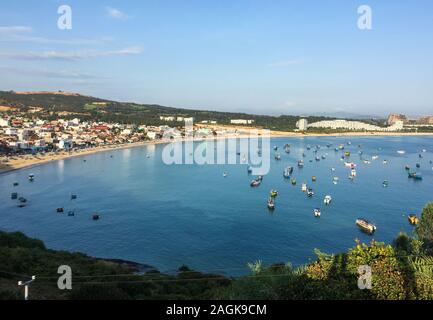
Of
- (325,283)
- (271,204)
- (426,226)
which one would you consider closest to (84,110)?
(271,204)

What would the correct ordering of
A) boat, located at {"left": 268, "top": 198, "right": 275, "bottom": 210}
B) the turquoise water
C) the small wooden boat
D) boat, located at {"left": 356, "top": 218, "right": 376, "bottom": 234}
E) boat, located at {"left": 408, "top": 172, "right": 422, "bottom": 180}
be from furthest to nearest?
boat, located at {"left": 408, "top": 172, "right": 422, "bottom": 180} → the small wooden boat → boat, located at {"left": 268, "top": 198, "right": 275, "bottom": 210} → boat, located at {"left": 356, "top": 218, "right": 376, "bottom": 234} → the turquoise water

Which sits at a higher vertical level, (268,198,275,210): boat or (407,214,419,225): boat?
(268,198,275,210): boat

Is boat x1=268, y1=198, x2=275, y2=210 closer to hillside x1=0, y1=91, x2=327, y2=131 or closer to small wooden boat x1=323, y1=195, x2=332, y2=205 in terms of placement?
small wooden boat x1=323, y1=195, x2=332, y2=205

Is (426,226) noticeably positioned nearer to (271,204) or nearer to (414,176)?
(271,204)

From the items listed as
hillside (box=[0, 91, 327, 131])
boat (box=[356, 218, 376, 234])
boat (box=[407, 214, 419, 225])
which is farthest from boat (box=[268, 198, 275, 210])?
hillside (box=[0, 91, 327, 131])

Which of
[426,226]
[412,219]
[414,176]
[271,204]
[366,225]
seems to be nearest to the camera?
[426,226]

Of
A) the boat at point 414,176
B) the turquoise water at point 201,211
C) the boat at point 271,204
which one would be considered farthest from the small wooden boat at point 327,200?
the boat at point 414,176

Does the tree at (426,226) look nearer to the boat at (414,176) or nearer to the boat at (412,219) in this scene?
the boat at (412,219)
